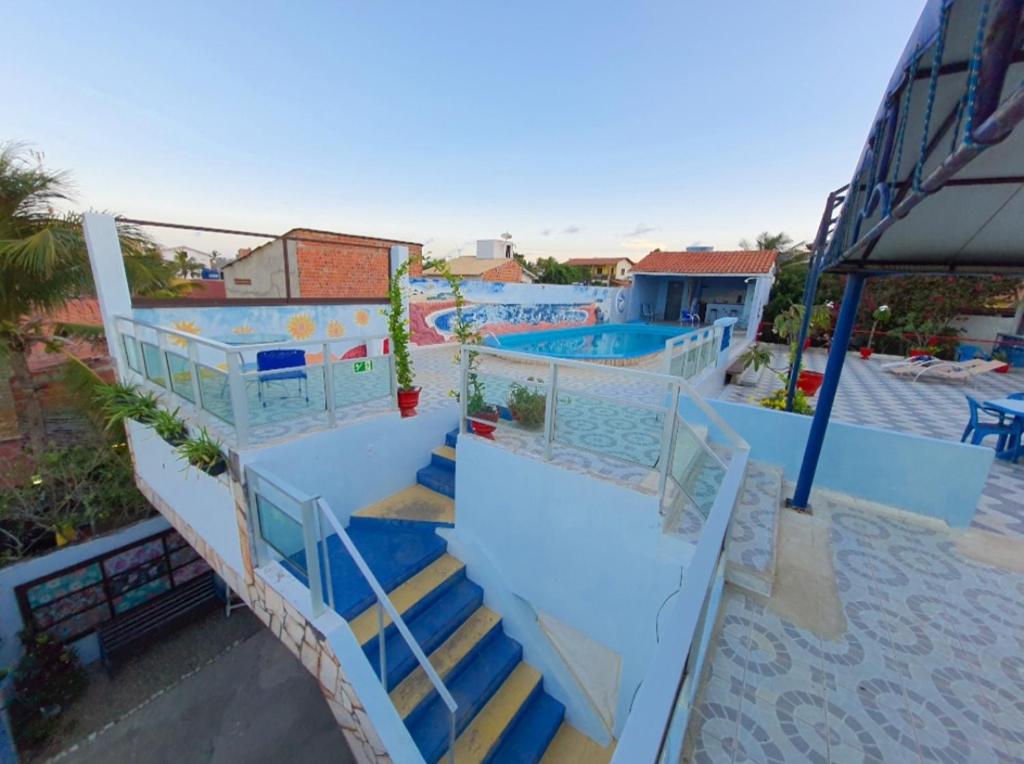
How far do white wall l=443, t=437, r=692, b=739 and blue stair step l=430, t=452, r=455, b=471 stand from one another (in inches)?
40.1

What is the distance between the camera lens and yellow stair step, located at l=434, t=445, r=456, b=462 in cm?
634

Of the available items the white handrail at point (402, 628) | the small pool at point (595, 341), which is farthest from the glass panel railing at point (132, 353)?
the small pool at point (595, 341)

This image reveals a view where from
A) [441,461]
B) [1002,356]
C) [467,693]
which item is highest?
[1002,356]

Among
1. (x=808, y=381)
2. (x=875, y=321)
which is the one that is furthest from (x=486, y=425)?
(x=875, y=321)

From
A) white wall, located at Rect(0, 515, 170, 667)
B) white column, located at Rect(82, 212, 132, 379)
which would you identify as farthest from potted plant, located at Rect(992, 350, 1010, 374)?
white wall, located at Rect(0, 515, 170, 667)

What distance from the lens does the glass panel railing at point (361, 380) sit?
17.8ft

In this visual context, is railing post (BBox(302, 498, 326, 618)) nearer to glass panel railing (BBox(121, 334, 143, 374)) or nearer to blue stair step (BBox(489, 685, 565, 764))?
blue stair step (BBox(489, 685, 565, 764))

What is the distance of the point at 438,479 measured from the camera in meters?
6.18

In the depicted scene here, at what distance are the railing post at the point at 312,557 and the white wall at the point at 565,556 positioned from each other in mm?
1977

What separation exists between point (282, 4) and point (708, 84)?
8.47 m

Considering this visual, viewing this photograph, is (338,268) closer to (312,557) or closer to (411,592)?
(411,592)

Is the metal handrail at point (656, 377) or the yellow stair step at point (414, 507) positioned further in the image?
the yellow stair step at point (414, 507)

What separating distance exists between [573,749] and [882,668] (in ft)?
11.8

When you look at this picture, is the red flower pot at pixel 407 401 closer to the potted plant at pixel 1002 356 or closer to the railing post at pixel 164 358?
the railing post at pixel 164 358
